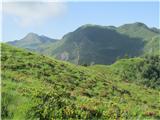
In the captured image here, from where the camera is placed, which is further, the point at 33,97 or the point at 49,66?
the point at 49,66

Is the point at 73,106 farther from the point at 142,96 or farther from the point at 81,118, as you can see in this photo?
the point at 142,96

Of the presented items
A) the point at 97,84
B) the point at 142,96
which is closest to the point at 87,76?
the point at 97,84

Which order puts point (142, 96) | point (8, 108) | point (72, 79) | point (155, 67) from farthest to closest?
point (155, 67), point (142, 96), point (72, 79), point (8, 108)

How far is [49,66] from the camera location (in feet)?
148

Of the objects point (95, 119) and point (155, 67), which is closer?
point (95, 119)

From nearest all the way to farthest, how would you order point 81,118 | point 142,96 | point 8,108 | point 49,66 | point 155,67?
1. point 8,108
2. point 81,118
3. point 49,66
4. point 142,96
5. point 155,67

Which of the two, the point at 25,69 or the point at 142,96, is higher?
the point at 25,69

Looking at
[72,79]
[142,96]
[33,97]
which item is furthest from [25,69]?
[33,97]

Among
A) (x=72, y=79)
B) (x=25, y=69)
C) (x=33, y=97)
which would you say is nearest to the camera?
(x=33, y=97)

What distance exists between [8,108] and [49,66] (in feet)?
112

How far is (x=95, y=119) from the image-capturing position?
11.9 meters

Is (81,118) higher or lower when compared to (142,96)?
higher

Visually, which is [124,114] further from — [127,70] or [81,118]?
[127,70]

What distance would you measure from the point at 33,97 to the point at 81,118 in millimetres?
1916
